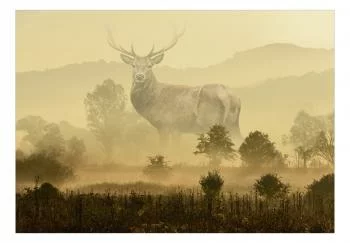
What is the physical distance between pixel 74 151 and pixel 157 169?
1.87 feet

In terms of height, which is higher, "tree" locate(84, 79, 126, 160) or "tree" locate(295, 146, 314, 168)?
"tree" locate(84, 79, 126, 160)

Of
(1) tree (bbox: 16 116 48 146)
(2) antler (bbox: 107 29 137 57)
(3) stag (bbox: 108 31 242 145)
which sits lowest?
(1) tree (bbox: 16 116 48 146)

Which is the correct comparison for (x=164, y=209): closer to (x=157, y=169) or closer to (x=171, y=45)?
(x=157, y=169)

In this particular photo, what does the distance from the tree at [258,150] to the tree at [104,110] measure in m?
0.86

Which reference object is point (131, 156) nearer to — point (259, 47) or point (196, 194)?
point (196, 194)

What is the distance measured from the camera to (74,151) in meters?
3.97

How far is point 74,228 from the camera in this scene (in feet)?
13.0

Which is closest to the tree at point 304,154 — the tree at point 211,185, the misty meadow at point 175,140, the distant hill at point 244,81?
the misty meadow at point 175,140

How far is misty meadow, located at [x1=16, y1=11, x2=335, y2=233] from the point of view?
3.95 metres

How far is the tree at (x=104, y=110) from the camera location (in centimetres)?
397

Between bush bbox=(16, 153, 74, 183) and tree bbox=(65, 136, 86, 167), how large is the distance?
0.18ft

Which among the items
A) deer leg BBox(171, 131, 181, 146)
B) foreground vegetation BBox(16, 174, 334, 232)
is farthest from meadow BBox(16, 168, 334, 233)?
deer leg BBox(171, 131, 181, 146)

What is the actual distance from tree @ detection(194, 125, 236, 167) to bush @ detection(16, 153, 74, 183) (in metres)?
0.90

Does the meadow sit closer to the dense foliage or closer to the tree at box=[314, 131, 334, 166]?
the dense foliage
